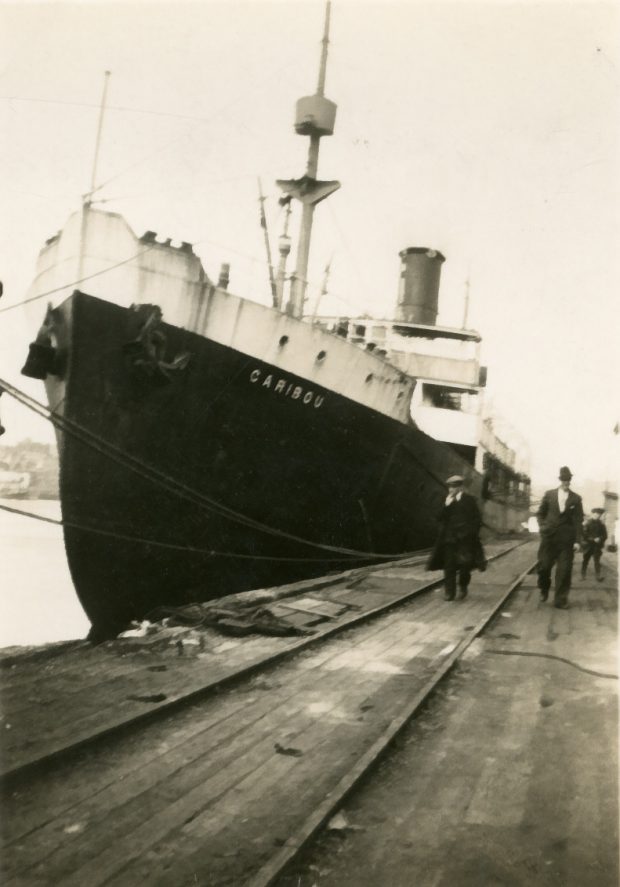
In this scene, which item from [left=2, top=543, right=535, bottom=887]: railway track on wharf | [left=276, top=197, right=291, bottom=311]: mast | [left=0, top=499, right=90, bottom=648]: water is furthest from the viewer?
[left=0, top=499, right=90, bottom=648]: water

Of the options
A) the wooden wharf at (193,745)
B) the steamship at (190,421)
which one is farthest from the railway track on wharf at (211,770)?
the steamship at (190,421)

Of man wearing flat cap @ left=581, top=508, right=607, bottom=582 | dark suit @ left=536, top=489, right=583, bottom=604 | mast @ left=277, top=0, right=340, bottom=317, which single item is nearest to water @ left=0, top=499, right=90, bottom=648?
mast @ left=277, top=0, right=340, bottom=317

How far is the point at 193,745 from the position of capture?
3.20 m

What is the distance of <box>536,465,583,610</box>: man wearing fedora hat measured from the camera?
7281 mm

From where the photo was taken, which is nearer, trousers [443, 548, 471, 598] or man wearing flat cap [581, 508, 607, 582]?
trousers [443, 548, 471, 598]

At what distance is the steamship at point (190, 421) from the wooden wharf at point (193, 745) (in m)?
2.73

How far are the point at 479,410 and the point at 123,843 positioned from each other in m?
15.8

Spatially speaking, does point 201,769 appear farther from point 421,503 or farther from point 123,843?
point 421,503

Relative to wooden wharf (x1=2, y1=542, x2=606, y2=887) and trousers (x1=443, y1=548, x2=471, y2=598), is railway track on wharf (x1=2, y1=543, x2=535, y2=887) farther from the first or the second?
trousers (x1=443, y1=548, x2=471, y2=598)

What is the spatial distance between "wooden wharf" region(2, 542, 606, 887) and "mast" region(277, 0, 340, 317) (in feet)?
22.0

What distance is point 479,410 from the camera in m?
17.3

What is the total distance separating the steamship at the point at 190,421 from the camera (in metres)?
7.88

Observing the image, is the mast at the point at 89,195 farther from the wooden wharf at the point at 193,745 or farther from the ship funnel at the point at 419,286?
the ship funnel at the point at 419,286

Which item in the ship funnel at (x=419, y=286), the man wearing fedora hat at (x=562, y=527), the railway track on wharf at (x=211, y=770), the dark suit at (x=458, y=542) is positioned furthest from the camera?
the ship funnel at (x=419, y=286)
